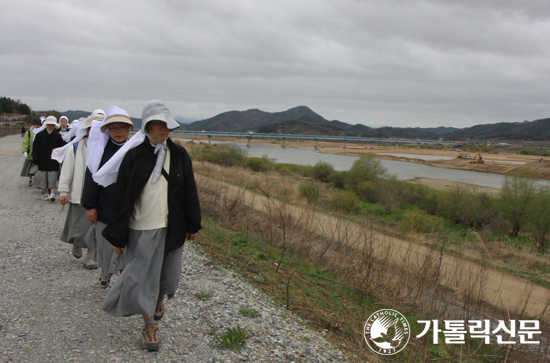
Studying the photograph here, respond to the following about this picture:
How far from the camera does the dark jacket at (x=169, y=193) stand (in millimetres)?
3605

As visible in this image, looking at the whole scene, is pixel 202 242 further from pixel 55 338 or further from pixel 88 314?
pixel 55 338

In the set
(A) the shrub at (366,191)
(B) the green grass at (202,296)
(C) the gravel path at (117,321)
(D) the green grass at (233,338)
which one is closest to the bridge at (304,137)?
(A) the shrub at (366,191)

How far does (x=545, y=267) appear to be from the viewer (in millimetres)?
15992

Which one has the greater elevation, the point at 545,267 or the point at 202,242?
the point at 202,242

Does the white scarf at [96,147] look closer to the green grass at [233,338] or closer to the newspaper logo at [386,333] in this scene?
the green grass at [233,338]

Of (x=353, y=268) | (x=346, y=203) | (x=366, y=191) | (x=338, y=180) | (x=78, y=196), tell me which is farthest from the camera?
(x=338, y=180)

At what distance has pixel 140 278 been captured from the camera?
3650mm

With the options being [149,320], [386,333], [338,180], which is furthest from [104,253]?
[338,180]

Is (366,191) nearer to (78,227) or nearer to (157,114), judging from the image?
(78,227)

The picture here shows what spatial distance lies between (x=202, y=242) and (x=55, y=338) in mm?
4261

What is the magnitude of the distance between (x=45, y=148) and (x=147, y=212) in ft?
29.9

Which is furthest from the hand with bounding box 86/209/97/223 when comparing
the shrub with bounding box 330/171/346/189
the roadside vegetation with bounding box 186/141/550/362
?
the shrub with bounding box 330/171/346/189

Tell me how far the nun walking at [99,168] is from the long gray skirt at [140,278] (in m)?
1.05

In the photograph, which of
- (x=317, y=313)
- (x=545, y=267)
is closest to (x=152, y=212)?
(x=317, y=313)
